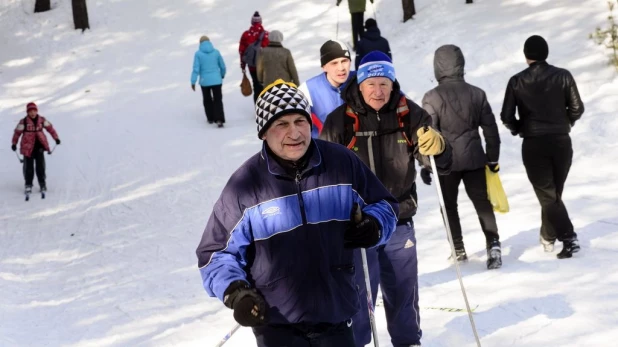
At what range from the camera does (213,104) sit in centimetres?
1809

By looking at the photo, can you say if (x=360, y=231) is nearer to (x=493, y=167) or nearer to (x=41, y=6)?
(x=493, y=167)

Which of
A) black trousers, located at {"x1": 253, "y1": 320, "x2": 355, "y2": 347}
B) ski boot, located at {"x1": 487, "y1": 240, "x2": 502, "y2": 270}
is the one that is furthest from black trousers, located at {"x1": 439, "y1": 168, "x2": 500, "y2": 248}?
black trousers, located at {"x1": 253, "y1": 320, "x2": 355, "y2": 347}

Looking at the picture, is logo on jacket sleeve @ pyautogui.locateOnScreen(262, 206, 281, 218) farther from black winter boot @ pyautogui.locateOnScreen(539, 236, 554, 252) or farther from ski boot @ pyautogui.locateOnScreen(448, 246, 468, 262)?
black winter boot @ pyautogui.locateOnScreen(539, 236, 554, 252)

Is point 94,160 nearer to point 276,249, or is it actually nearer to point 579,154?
point 579,154

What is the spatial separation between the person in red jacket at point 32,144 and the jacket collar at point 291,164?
11.5 m

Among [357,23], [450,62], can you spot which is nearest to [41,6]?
[357,23]

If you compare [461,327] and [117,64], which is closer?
[461,327]

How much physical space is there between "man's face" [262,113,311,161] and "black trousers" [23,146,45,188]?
1154 cm

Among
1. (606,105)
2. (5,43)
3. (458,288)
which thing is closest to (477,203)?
(458,288)

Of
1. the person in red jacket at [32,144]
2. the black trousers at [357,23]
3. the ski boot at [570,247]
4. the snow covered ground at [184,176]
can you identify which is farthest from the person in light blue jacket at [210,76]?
the ski boot at [570,247]

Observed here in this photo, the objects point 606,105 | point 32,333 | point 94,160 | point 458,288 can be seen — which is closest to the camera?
point 458,288

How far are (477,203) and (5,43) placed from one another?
65.0ft

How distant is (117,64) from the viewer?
915 inches

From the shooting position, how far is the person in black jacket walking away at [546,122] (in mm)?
8297
